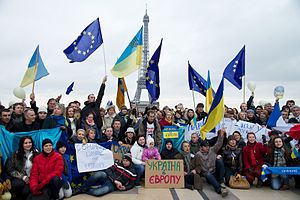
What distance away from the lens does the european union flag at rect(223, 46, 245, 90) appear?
30.2 ft

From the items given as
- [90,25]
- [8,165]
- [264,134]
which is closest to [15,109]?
[8,165]

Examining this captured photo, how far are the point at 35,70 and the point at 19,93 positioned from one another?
114 cm

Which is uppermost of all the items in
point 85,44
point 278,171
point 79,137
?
point 85,44

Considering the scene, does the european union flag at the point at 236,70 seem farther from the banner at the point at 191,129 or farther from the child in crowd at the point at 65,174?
the child in crowd at the point at 65,174

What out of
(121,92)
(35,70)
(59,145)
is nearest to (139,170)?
(59,145)

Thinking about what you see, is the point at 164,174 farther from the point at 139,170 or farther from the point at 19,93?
the point at 19,93

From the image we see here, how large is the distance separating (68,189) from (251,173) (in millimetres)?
4091

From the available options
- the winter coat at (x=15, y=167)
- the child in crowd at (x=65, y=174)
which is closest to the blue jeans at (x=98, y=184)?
the child in crowd at (x=65, y=174)

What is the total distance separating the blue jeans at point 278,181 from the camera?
654cm

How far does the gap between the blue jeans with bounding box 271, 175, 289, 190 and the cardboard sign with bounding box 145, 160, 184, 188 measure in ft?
6.81

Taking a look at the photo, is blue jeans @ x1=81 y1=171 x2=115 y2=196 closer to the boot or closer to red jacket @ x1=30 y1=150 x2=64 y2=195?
red jacket @ x1=30 y1=150 x2=64 y2=195

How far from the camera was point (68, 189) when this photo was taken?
5785mm

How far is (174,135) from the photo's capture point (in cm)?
760

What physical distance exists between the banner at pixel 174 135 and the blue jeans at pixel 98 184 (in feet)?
5.96
